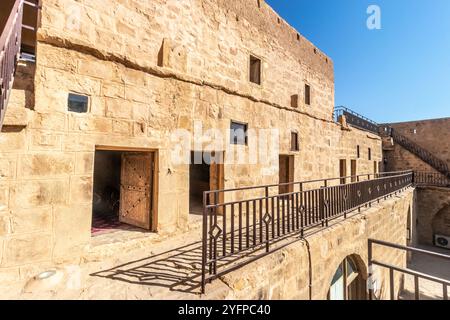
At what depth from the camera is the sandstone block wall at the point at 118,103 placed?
3.21 m

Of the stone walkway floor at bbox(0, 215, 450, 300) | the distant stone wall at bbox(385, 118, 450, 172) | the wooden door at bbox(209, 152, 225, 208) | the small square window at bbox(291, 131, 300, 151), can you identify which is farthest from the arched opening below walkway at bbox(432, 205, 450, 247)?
the stone walkway floor at bbox(0, 215, 450, 300)

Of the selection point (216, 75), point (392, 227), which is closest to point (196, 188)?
point (216, 75)

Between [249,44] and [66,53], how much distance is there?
5.30m

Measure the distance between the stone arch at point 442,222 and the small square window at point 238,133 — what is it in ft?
57.9

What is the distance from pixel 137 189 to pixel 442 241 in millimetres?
20728

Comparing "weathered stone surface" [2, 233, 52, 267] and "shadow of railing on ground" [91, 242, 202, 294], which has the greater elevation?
"weathered stone surface" [2, 233, 52, 267]

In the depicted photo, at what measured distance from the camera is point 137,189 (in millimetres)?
4961

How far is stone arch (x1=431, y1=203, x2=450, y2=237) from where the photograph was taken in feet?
52.0

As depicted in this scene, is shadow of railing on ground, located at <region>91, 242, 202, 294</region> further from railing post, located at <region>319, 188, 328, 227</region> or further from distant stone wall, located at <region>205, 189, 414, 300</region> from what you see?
railing post, located at <region>319, 188, 328, 227</region>

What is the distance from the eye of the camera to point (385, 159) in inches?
845

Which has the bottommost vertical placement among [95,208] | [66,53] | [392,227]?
[392,227]

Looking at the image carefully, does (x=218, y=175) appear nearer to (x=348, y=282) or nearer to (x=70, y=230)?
(x=70, y=230)

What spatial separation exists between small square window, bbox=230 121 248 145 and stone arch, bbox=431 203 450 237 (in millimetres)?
17660
